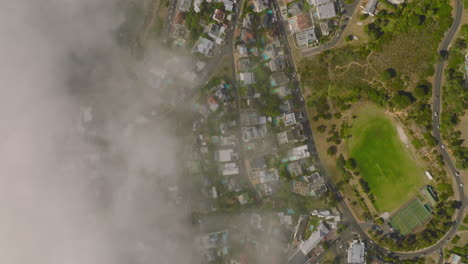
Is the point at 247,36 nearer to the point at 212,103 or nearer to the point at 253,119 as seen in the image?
the point at 212,103

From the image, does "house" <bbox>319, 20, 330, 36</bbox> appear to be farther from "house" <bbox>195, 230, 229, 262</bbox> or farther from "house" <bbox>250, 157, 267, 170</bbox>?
"house" <bbox>195, 230, 229, 262</bbox>

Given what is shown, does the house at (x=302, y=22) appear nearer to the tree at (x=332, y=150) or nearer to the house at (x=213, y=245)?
the tree at (x=332, y=150)

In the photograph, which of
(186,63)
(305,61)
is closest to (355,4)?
(305,61)

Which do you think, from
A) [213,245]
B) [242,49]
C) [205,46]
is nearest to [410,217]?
[213,245]

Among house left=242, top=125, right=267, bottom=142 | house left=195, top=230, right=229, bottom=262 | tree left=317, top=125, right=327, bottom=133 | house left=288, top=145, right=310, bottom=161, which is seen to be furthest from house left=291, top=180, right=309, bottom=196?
house left=195, top=230, right=229, bottom=262

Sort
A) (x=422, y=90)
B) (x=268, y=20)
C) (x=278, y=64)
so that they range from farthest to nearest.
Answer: (x=268, y=20)
(x=278, y=64)
(x=422, y=90)

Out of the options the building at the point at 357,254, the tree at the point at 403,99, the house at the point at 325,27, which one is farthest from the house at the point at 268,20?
the building at the point at 357,254

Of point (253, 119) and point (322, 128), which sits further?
point (253, 119)

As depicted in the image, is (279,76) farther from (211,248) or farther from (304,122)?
(211,248)
